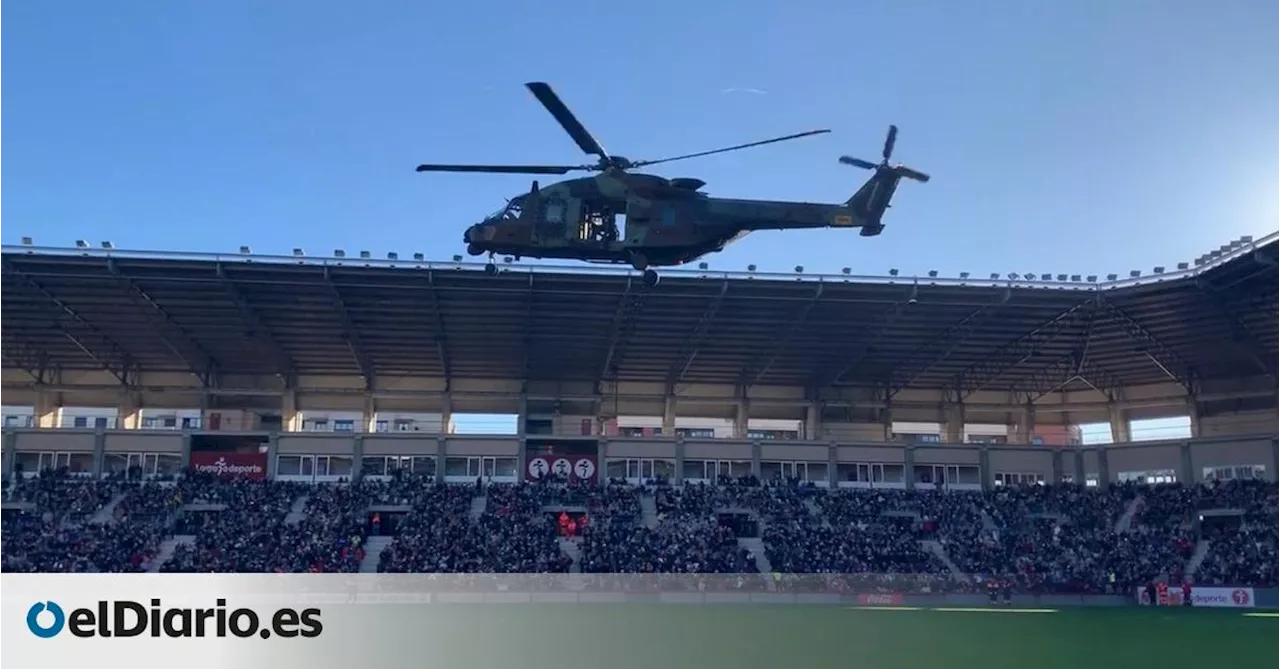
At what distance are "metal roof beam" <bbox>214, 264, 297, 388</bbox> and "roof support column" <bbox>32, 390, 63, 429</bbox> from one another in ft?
44.8

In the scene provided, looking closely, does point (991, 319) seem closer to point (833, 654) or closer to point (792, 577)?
point (792, 577)

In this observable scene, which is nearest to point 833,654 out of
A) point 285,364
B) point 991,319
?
point 991,319

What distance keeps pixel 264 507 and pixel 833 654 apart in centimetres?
3974

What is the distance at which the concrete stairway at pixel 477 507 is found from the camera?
55.0m

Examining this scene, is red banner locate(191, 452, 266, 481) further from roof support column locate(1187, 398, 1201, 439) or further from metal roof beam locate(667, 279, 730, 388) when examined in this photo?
roof support column locate(1187, 398, 1201, 439)

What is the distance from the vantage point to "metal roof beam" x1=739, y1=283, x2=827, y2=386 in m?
54.5

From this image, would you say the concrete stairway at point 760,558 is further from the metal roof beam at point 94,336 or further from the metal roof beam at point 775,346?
the metal roof beam at point 94,336

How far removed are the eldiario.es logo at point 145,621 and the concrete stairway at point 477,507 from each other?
39.3 m

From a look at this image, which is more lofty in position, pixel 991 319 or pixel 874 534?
pixel 991 319

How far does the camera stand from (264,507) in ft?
181

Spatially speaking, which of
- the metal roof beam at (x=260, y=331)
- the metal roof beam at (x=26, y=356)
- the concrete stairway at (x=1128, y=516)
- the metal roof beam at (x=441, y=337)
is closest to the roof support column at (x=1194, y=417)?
the concrete stairway at (x=1128, y=516)

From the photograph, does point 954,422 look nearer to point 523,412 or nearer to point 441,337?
point 523,412

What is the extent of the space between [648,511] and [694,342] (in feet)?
32.9

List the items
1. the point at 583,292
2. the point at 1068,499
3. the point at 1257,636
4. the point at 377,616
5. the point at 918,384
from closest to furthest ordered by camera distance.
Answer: the point at 1257,636, the point at 377,616, the point at 583,292, the point at 1068,499, the point at 918,384
